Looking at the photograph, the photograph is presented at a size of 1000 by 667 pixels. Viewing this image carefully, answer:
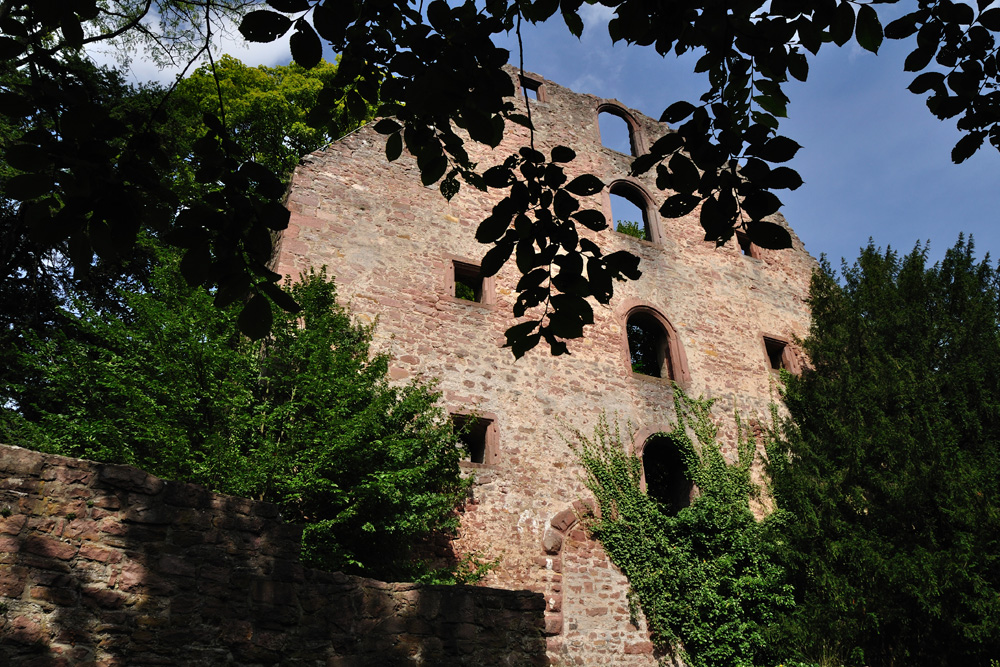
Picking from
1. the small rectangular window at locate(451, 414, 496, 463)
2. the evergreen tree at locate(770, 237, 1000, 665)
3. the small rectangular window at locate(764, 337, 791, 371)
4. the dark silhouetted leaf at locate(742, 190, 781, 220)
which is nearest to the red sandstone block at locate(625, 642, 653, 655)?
the evergreen tree at locate(770, 237, 1000, 665)

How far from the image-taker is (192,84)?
15.0m

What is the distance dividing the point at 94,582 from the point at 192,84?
46.3ft

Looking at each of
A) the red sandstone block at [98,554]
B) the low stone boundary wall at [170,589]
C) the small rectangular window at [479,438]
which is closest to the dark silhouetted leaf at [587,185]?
the low stone boundary wall at [170,589]

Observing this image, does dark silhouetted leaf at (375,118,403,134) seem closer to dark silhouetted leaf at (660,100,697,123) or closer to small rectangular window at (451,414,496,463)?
dark silhouetted leaf at (660,100,697,123)

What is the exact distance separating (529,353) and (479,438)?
1.58m

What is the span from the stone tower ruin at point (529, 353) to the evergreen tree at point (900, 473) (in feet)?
5.39

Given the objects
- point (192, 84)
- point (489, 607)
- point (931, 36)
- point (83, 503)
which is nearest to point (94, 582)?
point (83, 503)

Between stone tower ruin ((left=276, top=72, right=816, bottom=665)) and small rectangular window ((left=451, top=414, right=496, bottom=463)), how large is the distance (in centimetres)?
3

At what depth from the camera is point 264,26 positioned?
2453 mm

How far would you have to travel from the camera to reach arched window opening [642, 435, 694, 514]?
36.0 ft

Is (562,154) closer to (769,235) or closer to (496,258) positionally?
(496,258)

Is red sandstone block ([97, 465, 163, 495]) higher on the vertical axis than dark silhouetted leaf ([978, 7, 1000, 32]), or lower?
lower

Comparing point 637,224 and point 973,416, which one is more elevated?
point 637,224

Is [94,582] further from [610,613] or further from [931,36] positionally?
[610,613]
